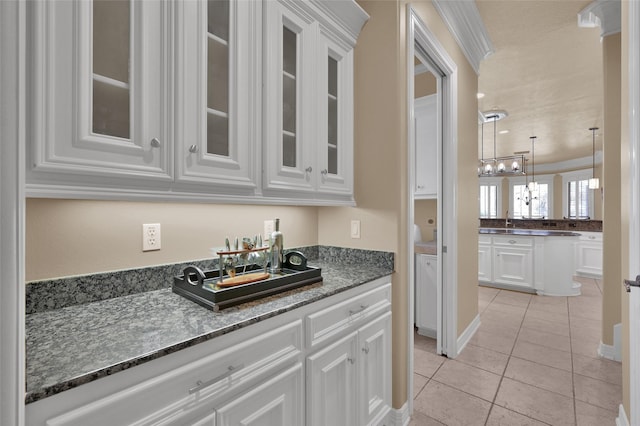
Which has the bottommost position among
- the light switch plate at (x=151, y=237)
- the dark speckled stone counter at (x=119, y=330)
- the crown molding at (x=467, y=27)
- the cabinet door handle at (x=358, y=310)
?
the cabinet door handle at (x=358, y=310)

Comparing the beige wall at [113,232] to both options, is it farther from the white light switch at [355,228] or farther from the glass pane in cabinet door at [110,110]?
the white light switch at [355,228]

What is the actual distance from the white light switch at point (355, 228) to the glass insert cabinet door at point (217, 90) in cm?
85

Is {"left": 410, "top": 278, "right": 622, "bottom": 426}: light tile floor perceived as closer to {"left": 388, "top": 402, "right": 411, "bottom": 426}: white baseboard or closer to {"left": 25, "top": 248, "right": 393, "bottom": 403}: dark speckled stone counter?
{"left": 388, "top": 402, "right": 411, "bottom": 426}: white baseboard

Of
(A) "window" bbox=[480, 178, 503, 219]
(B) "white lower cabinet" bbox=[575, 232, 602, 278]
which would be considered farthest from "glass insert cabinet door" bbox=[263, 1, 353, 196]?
(A) "window" bbox=[480, 178, 503, 219]

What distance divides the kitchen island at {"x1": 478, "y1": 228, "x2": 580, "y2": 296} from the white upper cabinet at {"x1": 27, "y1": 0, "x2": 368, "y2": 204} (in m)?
4.22

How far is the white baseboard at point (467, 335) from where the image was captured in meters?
2.75

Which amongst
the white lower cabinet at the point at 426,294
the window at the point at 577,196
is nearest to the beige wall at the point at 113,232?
the white lower cabinet at the point at 426,294

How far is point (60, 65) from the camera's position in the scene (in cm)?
87

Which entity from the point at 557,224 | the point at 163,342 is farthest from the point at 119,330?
the point at 557,224

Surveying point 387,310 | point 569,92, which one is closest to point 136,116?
point 387,310

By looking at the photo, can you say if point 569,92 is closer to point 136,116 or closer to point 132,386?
point 136,116

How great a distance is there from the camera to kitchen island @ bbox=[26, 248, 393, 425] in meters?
0.70

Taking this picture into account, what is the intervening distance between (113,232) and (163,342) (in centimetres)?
68

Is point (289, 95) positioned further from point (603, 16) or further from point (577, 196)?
point (577, 196)
